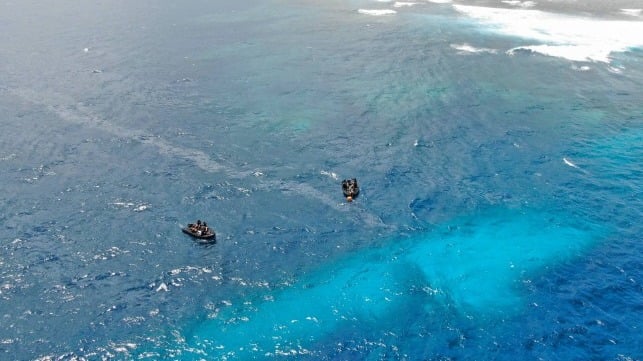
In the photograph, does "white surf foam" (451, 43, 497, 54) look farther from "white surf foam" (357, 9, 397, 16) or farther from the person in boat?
the person in boat

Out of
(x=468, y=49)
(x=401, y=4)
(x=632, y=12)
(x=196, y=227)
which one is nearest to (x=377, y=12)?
(x=401, y=4)

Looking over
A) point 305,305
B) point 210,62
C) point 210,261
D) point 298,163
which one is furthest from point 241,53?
point 305,305

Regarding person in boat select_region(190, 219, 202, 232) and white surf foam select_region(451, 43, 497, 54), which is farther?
white surf foam select_region(451, 43, 497, 54)

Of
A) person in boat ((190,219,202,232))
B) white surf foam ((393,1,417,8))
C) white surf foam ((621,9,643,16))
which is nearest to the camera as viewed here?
person in boat ((190,219,202,232))

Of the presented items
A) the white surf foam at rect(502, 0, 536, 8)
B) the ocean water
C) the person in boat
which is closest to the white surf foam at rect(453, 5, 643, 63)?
the ocean water

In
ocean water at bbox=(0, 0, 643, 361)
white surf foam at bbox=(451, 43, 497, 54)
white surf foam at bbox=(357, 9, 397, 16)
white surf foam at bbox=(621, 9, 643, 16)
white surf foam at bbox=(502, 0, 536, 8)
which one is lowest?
ocean water at bbox=(0, 0, 643, 361)

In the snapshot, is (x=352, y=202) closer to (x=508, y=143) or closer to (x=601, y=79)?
(x=508, y=143)

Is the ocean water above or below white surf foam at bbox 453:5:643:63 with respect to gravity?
below
